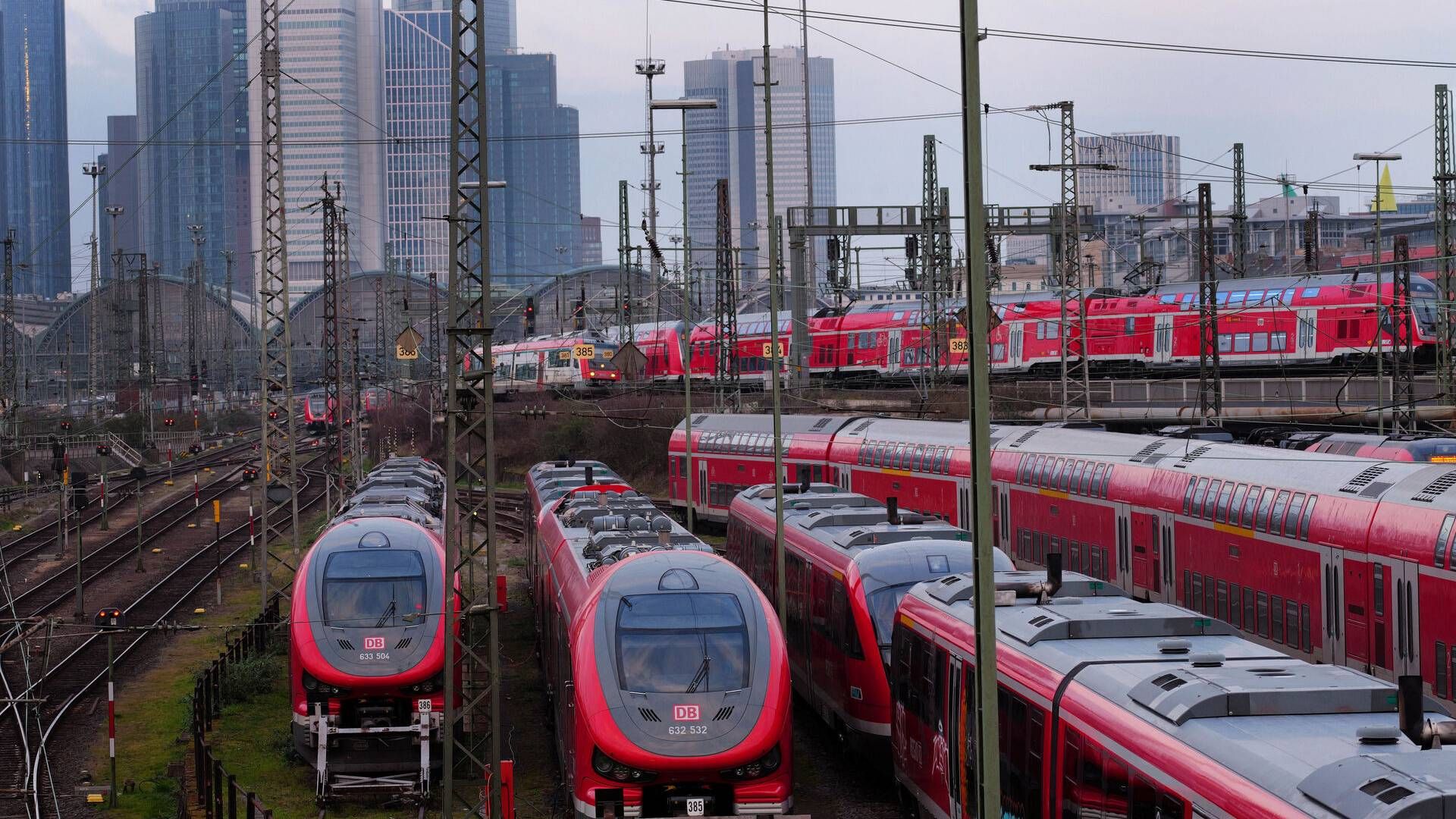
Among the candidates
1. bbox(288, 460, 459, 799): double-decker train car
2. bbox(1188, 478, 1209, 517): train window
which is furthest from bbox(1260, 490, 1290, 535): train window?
bbox(288, 460, 459, 799): double-decker train car

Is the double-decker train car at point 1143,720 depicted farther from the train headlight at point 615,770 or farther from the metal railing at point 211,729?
the metal railing at point 211,729

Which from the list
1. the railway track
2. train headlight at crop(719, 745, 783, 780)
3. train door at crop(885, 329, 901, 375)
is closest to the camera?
train headlight at crop(719, 745, 783, 780)

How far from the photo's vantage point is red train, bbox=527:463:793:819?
14.4m

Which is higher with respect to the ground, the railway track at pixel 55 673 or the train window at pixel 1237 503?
the train window at pixel 1237 503

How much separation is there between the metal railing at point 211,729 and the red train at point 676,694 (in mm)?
3928

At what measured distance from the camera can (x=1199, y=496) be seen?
2311 centimetres

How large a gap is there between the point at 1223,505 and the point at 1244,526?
2.83 feet

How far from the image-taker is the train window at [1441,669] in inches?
610

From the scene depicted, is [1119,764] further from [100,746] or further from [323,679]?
[100,746]

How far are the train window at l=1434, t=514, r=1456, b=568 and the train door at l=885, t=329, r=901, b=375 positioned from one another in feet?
159

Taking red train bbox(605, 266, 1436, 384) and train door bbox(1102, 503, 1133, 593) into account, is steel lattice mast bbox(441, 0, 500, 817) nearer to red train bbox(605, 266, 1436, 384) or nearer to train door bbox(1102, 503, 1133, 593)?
train door bbox(1102, 503, 1133, 593)

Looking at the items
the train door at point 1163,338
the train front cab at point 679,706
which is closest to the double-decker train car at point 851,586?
the train front cab at point 679,706

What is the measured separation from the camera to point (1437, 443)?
21.9 meters

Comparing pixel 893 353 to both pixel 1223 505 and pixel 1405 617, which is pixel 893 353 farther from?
pixel 1405 617
